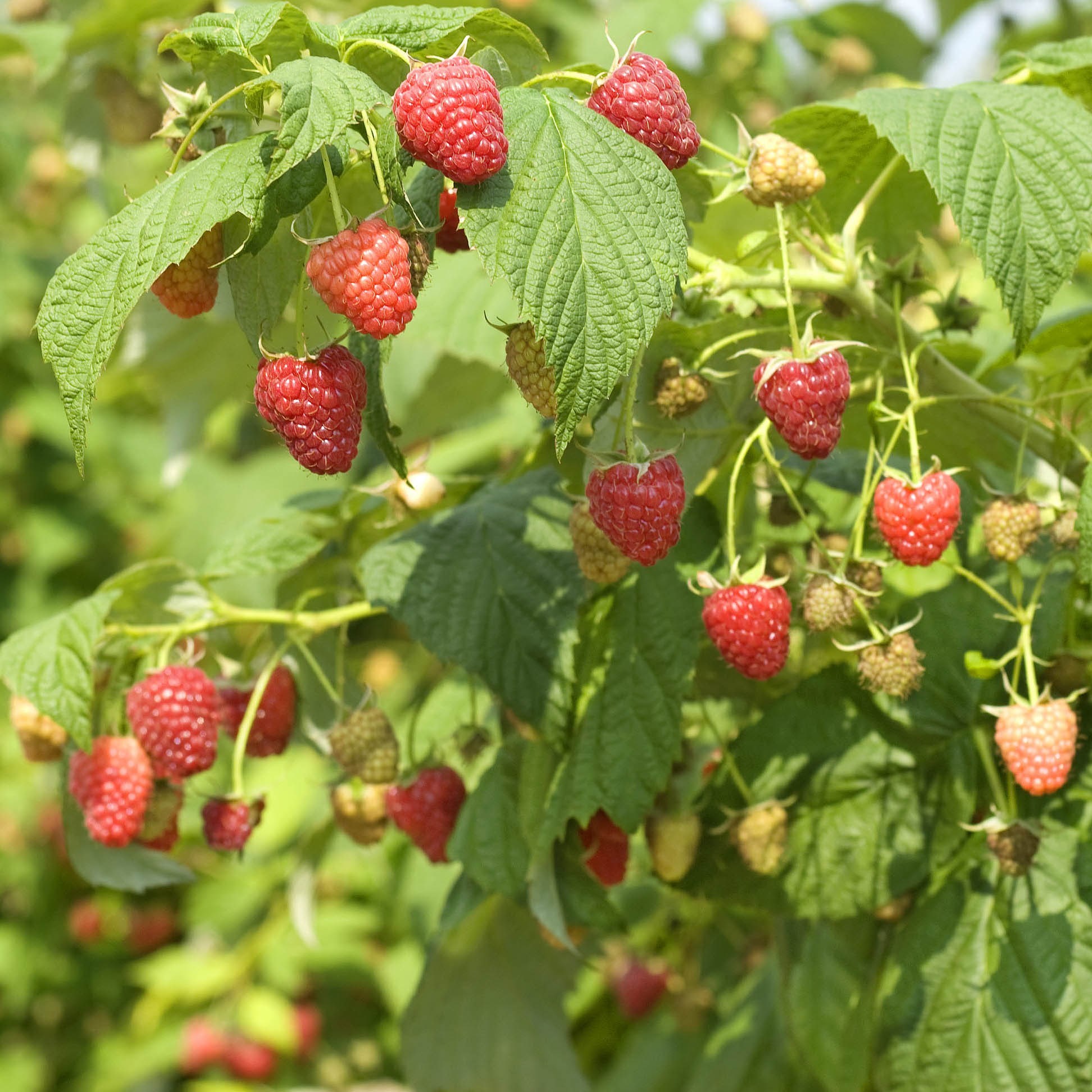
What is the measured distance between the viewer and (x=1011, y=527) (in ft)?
3.57

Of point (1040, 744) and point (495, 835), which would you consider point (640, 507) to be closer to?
point (1040, 744)

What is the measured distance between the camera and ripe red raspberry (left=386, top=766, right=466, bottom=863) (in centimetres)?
140

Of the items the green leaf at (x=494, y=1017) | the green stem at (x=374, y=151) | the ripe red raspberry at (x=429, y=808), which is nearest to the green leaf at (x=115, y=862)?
the ripe red raspberry at (x=429, y=808)

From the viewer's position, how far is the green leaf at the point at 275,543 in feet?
4.53

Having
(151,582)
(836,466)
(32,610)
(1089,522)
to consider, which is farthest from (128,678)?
(32,610)

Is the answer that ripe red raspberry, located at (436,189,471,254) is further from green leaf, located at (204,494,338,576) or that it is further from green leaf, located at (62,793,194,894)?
green leaf, located at (62,793,194,894)

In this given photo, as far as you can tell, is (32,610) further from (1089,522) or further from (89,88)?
(1089,522)

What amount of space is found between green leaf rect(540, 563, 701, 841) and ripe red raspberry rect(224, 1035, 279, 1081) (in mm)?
2242

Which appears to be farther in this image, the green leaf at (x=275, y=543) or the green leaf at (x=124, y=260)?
the green leaf at (x=275, y=543)

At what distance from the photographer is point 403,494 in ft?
4.51

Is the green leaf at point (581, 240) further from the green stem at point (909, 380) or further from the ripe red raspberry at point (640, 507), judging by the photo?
the green stem at point (909, 380)

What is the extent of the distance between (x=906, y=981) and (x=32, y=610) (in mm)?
3816

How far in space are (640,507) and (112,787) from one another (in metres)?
0.67

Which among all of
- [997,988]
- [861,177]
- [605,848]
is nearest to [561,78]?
[861,177]
